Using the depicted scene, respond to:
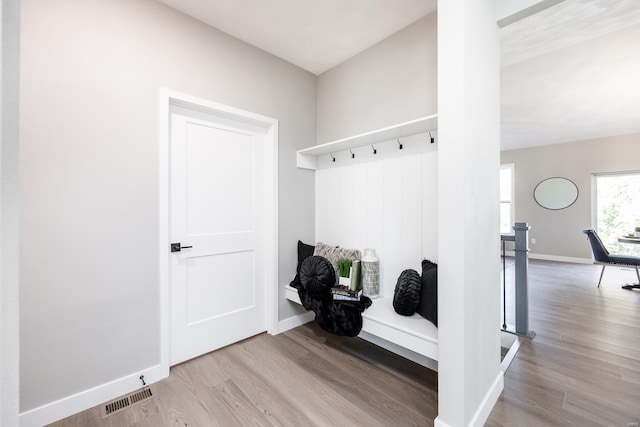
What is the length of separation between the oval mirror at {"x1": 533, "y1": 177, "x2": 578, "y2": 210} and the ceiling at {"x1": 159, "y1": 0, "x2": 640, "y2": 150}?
296cm

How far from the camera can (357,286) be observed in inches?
85.3

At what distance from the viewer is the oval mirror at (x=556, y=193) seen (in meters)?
5.89

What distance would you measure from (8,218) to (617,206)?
8.36 metres

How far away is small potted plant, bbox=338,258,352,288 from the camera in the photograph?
2145 millimetres

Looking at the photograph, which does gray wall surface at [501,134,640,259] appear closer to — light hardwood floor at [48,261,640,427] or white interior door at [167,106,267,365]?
light hardwood floor at [48,261,640,427]

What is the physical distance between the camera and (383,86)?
2.27m

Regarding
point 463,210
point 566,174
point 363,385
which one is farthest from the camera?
point 566,174

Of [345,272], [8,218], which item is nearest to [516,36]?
[345,272]

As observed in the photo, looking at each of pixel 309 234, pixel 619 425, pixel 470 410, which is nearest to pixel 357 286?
pixel 309 234

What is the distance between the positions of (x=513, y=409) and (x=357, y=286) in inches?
46.1

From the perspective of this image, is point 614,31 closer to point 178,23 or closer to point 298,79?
point 298,79

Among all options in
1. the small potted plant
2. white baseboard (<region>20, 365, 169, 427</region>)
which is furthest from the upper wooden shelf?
white baseboard (<region>20, 365, 169, 427</region>)

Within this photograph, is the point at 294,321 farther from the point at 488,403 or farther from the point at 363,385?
the point at 488,403

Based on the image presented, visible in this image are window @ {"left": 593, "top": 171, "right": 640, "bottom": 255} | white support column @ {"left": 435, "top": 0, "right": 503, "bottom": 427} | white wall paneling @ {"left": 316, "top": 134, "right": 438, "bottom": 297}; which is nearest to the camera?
white support column @ {"left": 435, "top": 0, "right": 503, "bottom": 427}
